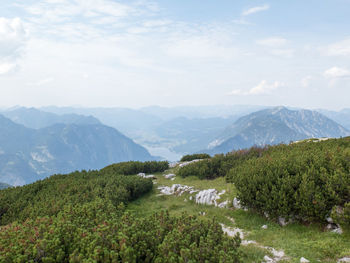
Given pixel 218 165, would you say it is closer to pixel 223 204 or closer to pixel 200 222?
pixel 223 204

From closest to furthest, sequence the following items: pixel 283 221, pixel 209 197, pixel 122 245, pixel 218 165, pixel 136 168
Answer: pixel 122 245 → pixel 283 221 → pixel 209 197 → pixel 218 165 → pixel 136 168

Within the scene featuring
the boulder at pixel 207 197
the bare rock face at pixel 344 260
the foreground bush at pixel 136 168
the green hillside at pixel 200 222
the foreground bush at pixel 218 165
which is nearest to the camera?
the green hillside at pixel 200 222

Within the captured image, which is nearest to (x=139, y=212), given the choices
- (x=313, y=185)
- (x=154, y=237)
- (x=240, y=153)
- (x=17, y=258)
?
(x=154, y=237)

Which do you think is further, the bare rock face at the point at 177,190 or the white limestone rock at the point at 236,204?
the bare rock face at the point at 177,190

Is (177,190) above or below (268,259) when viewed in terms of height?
Result: below

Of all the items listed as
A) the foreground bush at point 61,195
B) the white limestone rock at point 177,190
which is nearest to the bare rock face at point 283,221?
the white limestone rock at point 177,190

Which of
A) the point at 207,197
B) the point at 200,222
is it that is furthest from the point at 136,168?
the point at 200,222

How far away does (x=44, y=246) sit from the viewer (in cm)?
631

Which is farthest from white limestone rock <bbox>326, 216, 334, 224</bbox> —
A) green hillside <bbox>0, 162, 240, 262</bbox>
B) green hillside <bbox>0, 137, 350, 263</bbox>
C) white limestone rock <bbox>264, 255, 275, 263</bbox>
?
green hillside <bbox>0, 162, 240, 262</bbox>

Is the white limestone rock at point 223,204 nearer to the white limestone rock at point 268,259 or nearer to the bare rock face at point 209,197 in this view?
the bare rock face at point 209,197

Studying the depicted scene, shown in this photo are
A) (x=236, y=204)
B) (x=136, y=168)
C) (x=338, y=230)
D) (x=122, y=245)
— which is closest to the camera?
(x=122, y=245)

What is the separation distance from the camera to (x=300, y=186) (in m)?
10.6

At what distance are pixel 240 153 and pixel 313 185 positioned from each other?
1573 cm

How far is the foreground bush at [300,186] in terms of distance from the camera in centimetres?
991
